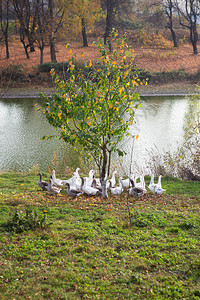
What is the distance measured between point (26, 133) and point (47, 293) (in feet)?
63.7

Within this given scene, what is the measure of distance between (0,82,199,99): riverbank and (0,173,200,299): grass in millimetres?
29663

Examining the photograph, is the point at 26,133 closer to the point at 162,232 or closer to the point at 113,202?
the point at 113,202

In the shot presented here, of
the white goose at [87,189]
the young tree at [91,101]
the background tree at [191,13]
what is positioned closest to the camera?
the young tree at [91,101]

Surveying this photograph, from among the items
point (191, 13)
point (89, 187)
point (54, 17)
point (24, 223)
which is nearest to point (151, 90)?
point (191, 13)

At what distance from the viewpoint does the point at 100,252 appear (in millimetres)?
6277

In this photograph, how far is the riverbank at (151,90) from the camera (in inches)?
1483

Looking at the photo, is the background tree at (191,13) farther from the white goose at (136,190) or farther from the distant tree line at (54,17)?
the white goose at (136,190)

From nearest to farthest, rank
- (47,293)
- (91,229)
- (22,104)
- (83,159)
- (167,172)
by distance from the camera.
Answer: (47,293) → (91,229) → (167,172) → (83,159) → (22,104)

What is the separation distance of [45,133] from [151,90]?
2207 centimetres

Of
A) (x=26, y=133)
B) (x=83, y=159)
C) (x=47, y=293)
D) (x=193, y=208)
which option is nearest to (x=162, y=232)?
(x=193, y=208)

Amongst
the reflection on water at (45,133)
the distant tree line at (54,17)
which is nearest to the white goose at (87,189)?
the reflection on water at (45,133)

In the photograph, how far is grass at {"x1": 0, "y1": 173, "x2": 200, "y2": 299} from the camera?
5023mm

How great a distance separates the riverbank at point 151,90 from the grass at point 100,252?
97.3ft

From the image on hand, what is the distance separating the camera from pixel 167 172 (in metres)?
16.7
